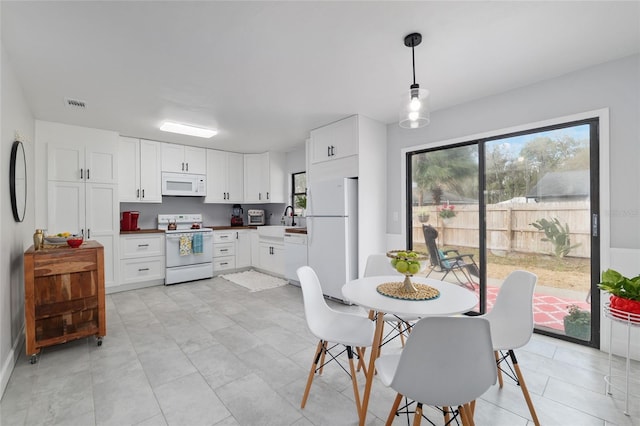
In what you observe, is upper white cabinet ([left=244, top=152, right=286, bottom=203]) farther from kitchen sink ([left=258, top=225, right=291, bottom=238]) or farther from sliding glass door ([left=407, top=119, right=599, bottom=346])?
sliding glass door ([left=407, top=119, right=599, bottom=346])

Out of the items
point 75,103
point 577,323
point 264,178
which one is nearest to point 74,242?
point 75,103

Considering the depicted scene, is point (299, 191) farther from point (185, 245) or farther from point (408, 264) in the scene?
point (408, 264)

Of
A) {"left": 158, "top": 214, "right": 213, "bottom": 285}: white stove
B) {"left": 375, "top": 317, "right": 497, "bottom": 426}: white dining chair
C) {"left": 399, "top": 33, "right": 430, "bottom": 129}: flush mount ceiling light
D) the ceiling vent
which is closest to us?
{"left": 375, "top": 317, "right": 497, "bottom": 426}: white dining chair

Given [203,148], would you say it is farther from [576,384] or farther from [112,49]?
[576,384]

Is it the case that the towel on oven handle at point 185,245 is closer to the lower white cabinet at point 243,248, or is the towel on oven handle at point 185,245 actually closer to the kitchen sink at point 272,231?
the lower white cabinet at point 243,248

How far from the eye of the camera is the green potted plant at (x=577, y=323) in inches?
104

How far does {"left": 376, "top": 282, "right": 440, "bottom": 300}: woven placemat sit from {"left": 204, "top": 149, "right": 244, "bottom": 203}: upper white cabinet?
14.6ft

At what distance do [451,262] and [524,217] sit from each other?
92 cm

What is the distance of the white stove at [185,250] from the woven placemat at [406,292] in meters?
3.88

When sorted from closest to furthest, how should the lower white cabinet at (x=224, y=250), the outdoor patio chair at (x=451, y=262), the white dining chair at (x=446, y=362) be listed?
the white dining chair at (x=446, y=362), the outdoor patio chair at (x=451, y=262), the lower white cabinet at (x=224, y=250)

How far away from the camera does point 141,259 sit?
15.1 ft

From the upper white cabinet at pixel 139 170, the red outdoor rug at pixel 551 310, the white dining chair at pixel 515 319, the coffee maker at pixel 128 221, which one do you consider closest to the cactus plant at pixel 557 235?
the red outdoor rug at pixel 551 310

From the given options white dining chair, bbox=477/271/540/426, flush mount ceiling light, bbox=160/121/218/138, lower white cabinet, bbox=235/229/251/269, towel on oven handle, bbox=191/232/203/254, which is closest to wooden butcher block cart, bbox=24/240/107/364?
flush mount ceiling light, bbox=160/121/218/138

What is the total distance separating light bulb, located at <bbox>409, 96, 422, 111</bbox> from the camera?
1942mm
